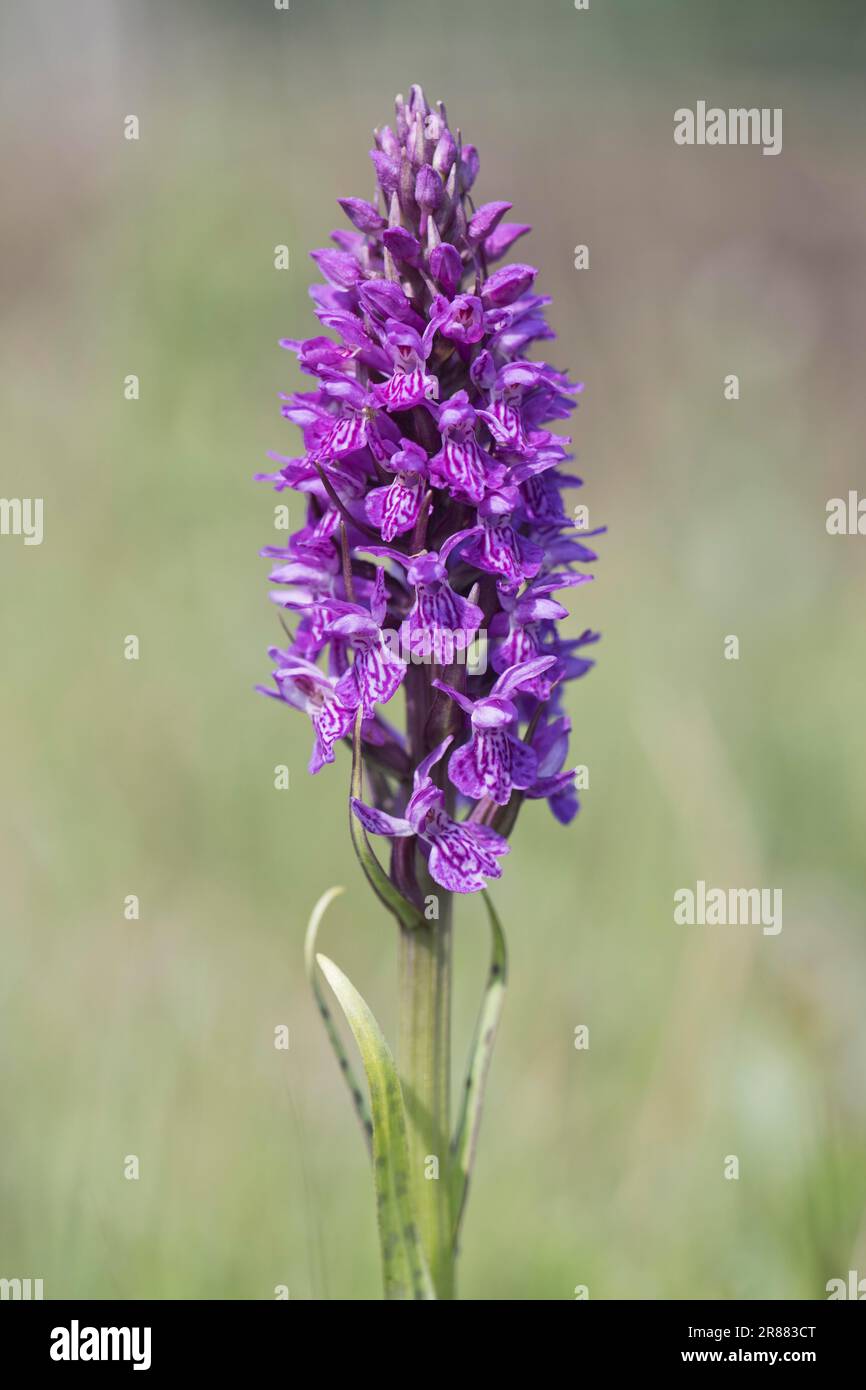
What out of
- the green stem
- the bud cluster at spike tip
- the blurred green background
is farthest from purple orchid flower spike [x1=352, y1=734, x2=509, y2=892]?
the blurred green background

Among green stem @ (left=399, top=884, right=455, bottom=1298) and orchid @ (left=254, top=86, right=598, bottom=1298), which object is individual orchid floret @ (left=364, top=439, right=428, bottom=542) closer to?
orchid @ (left=254, top=86, right=598, bottom=1298)

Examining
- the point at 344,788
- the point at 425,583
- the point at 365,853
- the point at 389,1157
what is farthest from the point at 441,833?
the point at 344,788

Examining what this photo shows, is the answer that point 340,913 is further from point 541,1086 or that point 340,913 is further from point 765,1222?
point 765,1222

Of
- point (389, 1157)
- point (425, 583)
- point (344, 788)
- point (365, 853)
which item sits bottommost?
point (389, 1157)

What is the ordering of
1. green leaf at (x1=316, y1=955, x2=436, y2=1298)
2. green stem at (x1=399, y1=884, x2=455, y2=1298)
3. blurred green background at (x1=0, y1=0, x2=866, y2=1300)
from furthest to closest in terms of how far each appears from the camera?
blurred green background at (x1=0, y1=0, x2=866, y2=1300), green stem at (x1=399, y1=884, x2=455, y2=1298), green leaf at (x1=316, y1=955, x2=436, y2=1298)

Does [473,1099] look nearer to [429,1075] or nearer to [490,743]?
[429,1075]

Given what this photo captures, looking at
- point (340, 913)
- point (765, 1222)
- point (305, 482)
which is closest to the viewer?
point (305, 482)
